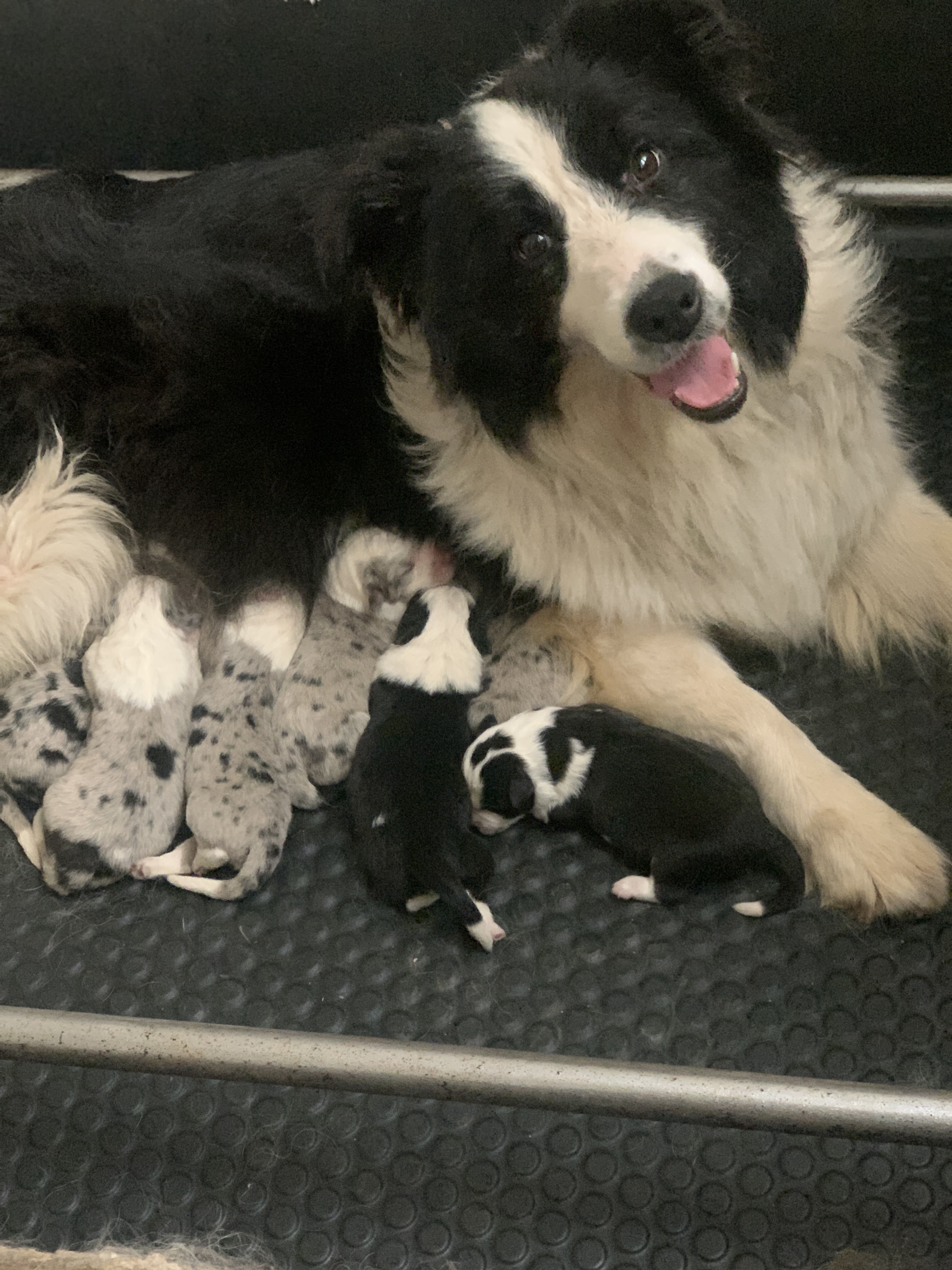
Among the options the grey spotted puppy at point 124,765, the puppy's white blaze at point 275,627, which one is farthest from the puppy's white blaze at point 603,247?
the grey spotted puppy at point 124,765

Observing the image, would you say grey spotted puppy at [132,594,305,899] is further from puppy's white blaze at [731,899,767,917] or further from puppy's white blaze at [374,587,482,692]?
puppy's white blaze at [731,899,767,917]

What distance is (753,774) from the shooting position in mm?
1669

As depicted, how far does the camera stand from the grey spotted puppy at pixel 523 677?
68.9 inches

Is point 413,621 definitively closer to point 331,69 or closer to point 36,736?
point 36,736

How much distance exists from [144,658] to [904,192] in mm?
1767

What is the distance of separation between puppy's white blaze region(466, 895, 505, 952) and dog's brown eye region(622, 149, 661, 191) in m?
0.97

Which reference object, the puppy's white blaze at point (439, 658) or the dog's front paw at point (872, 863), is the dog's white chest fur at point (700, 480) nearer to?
the puppy's white blaze at point (439, 658)

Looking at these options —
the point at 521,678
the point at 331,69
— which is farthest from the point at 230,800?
the point at 331,69

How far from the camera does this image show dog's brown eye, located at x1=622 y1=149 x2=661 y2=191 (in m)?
1.40

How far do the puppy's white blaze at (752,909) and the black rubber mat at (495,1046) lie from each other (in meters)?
0.02

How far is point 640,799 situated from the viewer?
1.54m

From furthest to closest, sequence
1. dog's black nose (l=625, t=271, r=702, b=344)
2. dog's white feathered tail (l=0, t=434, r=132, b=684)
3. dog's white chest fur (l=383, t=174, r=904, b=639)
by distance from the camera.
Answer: dog's white feathered tail (l=0, t=434, r=132, b=684) < dog's white chest fur (l=383, t=174, r=904, b=639) < dog's black nose (l=625, t=271, r=702, b=344)

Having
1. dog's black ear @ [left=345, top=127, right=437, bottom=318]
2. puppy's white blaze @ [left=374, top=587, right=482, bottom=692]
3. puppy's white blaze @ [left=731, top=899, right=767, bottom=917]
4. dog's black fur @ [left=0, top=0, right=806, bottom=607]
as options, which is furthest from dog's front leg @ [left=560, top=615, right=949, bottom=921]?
dog's black ear @ [left=345, top=127, right=437, bottom=318]

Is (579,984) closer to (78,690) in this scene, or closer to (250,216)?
(78,690)
